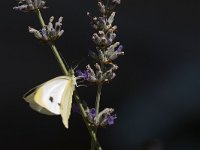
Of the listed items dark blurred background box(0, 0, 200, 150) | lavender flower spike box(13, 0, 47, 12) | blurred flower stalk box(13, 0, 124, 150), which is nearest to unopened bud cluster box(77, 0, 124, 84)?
blurred flower stalk box(13, 0, 124, 150)

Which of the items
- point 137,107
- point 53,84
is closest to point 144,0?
point 137,107

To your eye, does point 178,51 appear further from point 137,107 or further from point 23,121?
point 23,121

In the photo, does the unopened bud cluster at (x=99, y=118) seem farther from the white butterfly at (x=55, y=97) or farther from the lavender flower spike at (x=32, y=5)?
the lavender flower spike at (x=32, y=5)

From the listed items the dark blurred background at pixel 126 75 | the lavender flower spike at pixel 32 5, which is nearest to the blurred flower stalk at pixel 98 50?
A: the lavender flower spike at pixel 32 5

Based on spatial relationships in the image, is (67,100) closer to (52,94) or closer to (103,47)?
(52,94)

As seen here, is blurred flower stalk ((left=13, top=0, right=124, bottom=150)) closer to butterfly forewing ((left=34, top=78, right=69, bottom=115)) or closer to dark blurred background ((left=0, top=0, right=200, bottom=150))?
butterfly forewing ((left=34, top=78, right=69, bottom=115))
